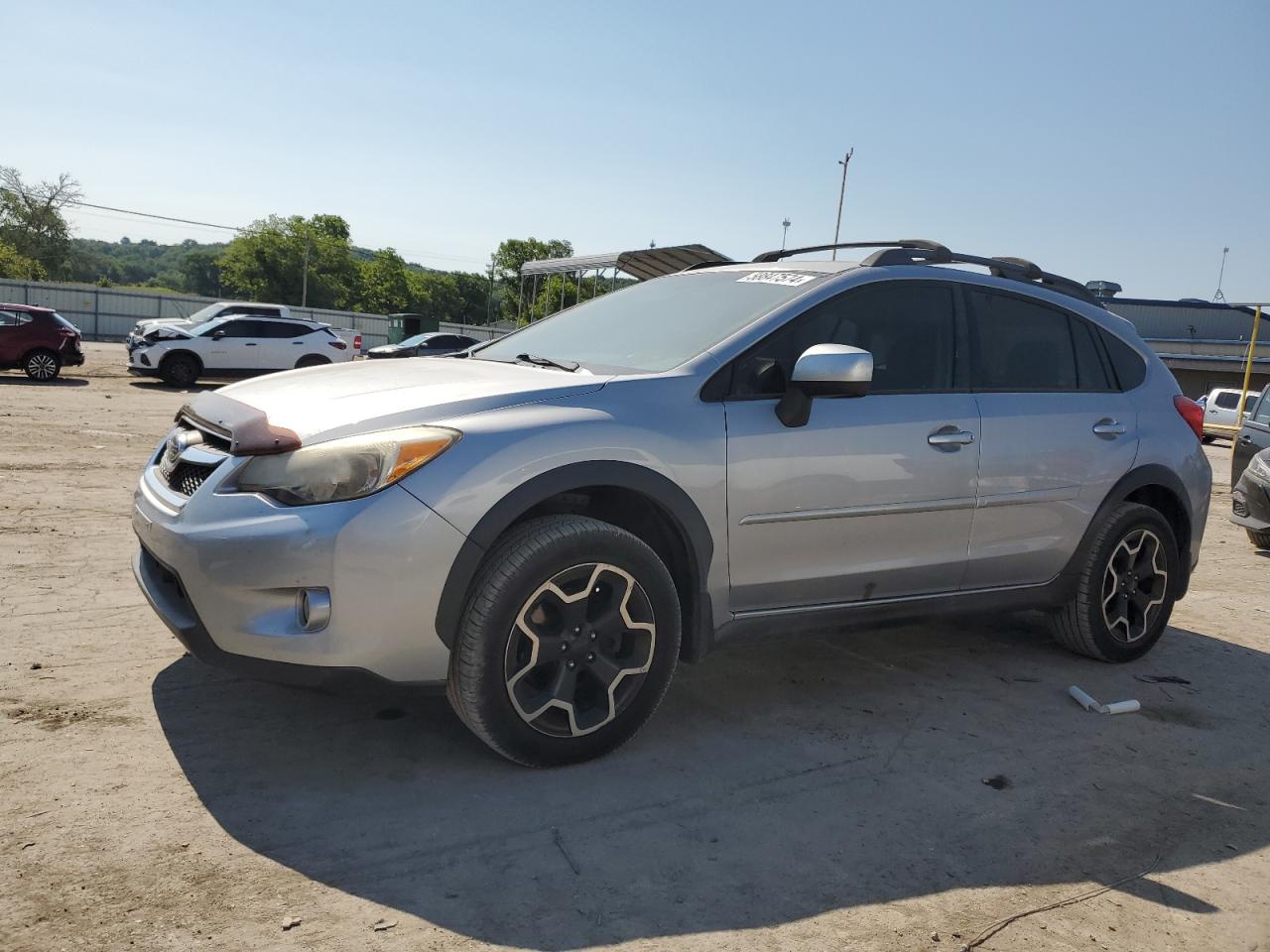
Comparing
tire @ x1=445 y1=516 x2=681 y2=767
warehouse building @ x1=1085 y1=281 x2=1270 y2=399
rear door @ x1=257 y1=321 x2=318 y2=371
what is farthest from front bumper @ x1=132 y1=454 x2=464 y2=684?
warehouse building @ x1=1085 y1=281 x2=1270 y2=399

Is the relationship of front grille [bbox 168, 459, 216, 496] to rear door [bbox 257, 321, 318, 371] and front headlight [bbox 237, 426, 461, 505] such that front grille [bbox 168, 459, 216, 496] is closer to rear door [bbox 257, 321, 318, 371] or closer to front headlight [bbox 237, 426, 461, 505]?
front headlight [bbox 237, 426, 461, 505]

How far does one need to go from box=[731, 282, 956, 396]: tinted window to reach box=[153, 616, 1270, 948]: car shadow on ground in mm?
1029

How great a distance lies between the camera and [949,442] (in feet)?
13.8

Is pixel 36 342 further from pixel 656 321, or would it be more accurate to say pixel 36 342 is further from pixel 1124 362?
pixel 1124 362

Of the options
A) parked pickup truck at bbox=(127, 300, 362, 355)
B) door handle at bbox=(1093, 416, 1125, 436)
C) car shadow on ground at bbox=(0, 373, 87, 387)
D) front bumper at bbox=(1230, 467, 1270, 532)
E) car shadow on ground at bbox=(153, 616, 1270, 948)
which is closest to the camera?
car shadow on ground at bbox=(153, 616, 1270, 948)

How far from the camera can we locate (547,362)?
13.3ft

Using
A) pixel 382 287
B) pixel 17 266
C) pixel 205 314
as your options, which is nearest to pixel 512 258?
pixel 382 287

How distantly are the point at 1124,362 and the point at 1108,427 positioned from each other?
45cm

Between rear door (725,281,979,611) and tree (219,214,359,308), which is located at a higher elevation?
tree (219,214,359,308)

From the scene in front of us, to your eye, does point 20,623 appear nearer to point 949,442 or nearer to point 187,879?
point 187,879

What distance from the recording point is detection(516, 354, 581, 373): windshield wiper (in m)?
3.95

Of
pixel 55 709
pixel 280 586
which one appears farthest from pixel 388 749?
pixel 55 709

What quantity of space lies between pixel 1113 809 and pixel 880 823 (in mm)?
852

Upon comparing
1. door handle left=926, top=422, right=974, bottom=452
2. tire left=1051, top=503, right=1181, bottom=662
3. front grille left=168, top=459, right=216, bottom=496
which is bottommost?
tire left=1051, top=503, right=1181, bottom=662
